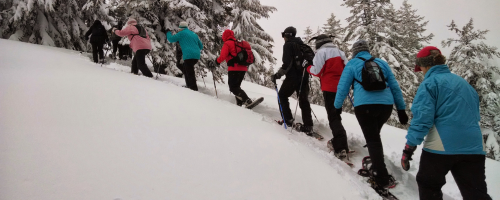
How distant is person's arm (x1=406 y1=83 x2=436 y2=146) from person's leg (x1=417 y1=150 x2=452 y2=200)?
23 centimetres

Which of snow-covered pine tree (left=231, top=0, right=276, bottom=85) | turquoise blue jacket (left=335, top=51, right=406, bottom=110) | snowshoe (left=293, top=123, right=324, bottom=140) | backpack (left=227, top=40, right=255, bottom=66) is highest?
snow-covered pine tree (left=231, top=0, right=276, bottom=85)

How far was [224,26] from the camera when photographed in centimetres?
1218

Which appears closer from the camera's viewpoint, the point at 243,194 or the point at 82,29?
the point at 243,194

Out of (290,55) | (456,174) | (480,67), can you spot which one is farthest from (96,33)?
(480,67)

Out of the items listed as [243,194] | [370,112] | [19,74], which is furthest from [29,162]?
[370,112]

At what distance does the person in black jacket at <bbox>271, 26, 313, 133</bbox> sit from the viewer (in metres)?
4.92

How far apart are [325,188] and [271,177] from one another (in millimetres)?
627

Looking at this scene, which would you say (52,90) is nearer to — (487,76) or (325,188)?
(325,188)

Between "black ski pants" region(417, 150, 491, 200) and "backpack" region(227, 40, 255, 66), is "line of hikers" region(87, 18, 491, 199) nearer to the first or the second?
"black ski pants" region(417, 150, 491, 200)

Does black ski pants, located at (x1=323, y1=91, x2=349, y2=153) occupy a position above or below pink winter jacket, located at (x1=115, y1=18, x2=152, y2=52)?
below

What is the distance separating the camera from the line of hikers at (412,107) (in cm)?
241

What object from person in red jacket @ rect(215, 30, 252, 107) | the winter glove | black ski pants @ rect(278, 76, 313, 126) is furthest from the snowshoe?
the winter glove

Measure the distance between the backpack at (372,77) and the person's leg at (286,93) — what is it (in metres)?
1.90

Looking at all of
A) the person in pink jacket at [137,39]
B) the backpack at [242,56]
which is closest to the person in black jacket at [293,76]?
the backpack at [242,56]
